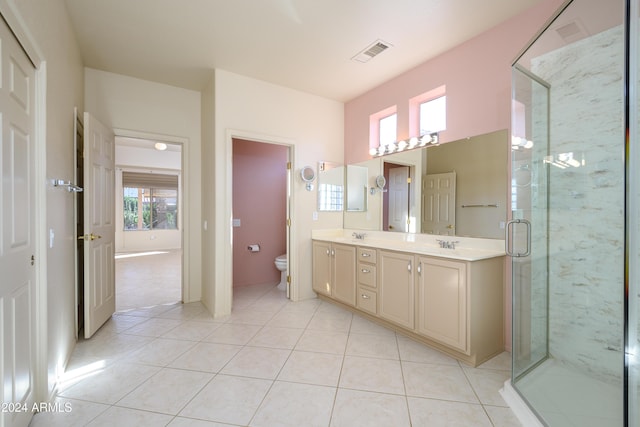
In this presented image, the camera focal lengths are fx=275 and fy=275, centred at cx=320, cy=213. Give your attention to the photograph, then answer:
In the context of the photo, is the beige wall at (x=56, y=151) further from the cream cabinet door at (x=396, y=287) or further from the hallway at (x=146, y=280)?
the cream cabinet door at (x=396, y=287)

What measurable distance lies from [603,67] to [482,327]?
1.95 meters

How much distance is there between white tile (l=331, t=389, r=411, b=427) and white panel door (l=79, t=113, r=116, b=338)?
2.38 m

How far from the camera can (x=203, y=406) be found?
164cm

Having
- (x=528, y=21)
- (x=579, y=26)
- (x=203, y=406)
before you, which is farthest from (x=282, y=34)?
(x=203, y=406)

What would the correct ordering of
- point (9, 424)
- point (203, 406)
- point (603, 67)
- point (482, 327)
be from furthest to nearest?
1. point (482, 327)
2. point (603, 67)
3. point (203, 406)
4. point (9, 424)

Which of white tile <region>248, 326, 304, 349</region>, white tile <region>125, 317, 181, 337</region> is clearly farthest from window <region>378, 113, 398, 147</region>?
white tile <region>125, 317, 181, 337</region>

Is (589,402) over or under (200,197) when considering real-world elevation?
under

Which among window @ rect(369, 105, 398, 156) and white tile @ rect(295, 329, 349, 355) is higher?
window @ rect(369, 105, 398, 156)

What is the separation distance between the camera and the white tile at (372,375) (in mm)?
1822

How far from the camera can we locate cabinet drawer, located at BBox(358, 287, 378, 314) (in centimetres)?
281

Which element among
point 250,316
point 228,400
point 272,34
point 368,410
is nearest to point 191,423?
point 228,400

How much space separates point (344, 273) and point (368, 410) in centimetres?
166

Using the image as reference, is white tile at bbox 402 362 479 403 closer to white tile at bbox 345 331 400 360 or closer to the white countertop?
white tile at bbox 345 331 400 360

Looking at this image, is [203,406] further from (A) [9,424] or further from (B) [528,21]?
(B) [528,21]
